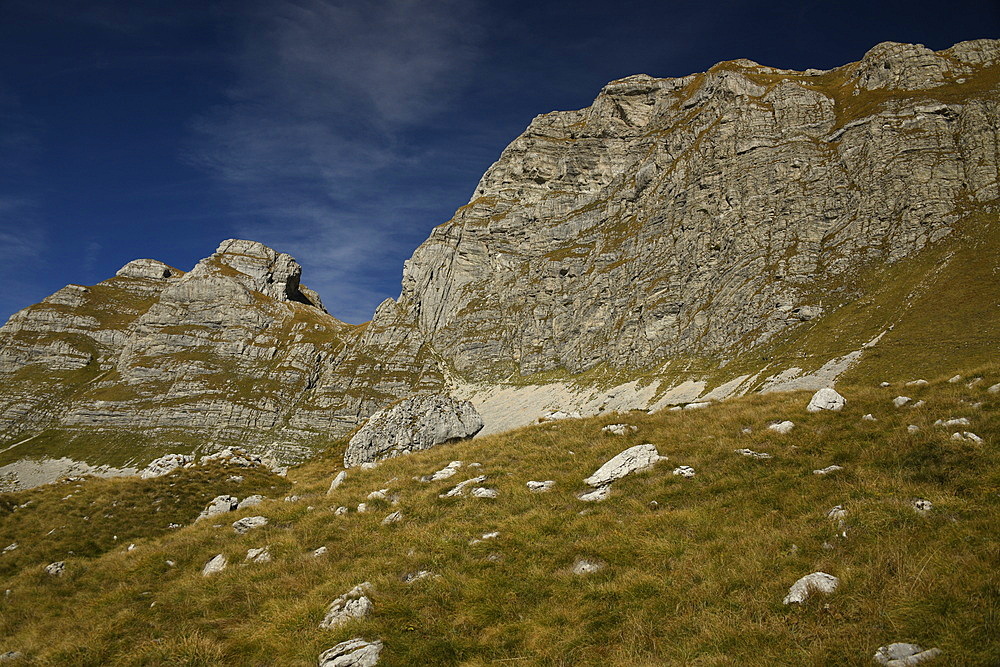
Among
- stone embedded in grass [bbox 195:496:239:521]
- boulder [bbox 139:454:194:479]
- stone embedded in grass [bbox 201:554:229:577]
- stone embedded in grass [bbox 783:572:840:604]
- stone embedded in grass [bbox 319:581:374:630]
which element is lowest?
stone embedded in grass [bbox 783:572:840:604]

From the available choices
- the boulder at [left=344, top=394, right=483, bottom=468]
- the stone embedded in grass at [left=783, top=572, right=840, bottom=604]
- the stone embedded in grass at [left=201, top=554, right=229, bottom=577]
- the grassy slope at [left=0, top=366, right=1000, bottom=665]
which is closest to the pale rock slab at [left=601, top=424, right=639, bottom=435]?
the grassy slope at [left=0, top=366, right=1000, bottom=665]

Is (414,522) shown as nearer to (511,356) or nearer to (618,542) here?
(618,542)

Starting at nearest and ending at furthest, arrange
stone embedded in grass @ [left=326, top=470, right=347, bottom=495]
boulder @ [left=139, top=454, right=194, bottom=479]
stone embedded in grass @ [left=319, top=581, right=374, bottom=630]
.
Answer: stone embedded in grass @ [left=319, top=581, right=374, bottom=630] < stone embedded in grass @ [left=326, top=470, right=347, bottom=495] < boulder @ [left=139, top=454, right=194, bottom=479]

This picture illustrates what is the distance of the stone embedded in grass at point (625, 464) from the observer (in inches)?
552

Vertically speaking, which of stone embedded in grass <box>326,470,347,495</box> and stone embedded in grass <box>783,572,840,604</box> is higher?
stone embedded in grass <box>326,470,347,495</box>

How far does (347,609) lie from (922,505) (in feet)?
36.6

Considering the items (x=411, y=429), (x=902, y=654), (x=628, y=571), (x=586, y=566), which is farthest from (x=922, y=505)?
(x=411, y=429)

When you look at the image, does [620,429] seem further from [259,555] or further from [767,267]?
[767,267]

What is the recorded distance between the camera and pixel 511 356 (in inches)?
7692

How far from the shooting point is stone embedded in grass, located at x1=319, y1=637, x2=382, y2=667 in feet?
23.9

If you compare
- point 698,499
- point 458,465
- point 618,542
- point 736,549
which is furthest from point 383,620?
point 458,465

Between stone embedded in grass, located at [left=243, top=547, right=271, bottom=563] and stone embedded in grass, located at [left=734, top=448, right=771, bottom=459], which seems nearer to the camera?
stone embedded in grass, located at [left=243, top=547, right=271, bottom=563]

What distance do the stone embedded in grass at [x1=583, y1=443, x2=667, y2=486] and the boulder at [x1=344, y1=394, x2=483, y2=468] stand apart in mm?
19684

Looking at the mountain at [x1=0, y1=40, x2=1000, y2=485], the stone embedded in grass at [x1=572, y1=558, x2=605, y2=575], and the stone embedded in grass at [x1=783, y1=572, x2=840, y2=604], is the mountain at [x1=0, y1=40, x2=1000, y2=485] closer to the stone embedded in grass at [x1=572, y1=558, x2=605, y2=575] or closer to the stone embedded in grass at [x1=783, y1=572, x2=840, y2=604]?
the stone embedded in grass at [x1=572, y1=558, x2=605, y2=575]
